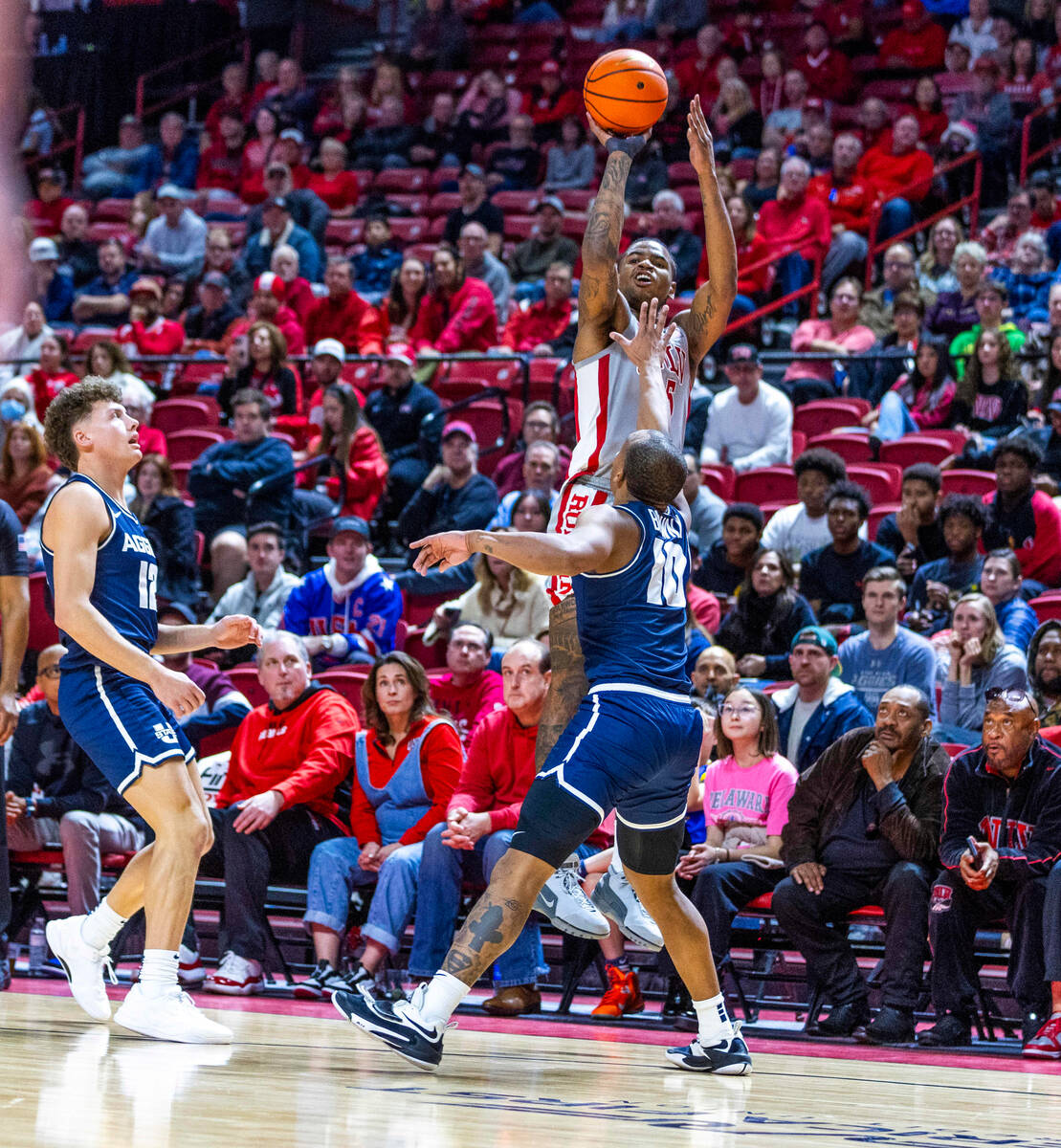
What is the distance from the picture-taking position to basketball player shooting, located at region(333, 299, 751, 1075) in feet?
14.0

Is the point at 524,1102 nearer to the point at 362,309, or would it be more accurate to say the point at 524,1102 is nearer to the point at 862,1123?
the point at 862,1123

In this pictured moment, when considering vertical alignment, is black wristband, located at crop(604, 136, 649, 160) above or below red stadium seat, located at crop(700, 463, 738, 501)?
above

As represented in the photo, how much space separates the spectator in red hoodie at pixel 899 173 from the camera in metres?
13.0

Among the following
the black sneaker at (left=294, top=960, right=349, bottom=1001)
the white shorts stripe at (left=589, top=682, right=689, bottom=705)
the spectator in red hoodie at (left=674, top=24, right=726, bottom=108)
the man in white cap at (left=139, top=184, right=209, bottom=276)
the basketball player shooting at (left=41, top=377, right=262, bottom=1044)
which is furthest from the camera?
the spectator in red hoodie at (left=674, top=24, right=726, bottom=108)

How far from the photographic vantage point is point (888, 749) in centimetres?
658

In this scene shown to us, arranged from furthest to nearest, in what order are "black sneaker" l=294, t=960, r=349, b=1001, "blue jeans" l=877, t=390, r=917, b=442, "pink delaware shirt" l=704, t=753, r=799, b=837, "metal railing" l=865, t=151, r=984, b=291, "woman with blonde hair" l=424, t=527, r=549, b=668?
"metal railing" l=865, t=151, r=984, b=291 → "blue jeans" l=877, t=390, r=917, b=442 → "woman with blonde hair" l=424, t=527, r=549, b=668 → "pink delaware shirt" l=704, t=753, r=799, b=837 → "black sneaker" l=294, t=960, r=349, b=1001

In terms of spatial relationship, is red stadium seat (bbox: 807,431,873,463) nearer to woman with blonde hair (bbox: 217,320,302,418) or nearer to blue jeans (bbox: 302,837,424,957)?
woman with blonde hair (bbox: 217,320,302,418)

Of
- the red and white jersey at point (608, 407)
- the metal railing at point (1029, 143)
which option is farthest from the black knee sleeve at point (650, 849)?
the metal railing at point (1029, 143)

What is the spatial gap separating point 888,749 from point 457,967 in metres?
2.84

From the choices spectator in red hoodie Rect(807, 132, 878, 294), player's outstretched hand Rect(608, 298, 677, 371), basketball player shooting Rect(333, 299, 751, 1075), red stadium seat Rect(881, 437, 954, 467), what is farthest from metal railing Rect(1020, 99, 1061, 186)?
basketball player shooting Rect(333, 299, 751, 1075)

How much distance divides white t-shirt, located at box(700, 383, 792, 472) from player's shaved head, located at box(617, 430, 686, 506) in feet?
19.0

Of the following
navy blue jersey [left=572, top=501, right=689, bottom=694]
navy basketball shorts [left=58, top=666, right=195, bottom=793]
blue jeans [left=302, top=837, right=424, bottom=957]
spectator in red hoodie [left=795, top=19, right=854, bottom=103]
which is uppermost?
spectator in red hoodie [left=795, top=19, right=854, bottom=103]

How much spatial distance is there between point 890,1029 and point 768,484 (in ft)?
15.2

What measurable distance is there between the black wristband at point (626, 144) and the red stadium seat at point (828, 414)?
6.15 m
